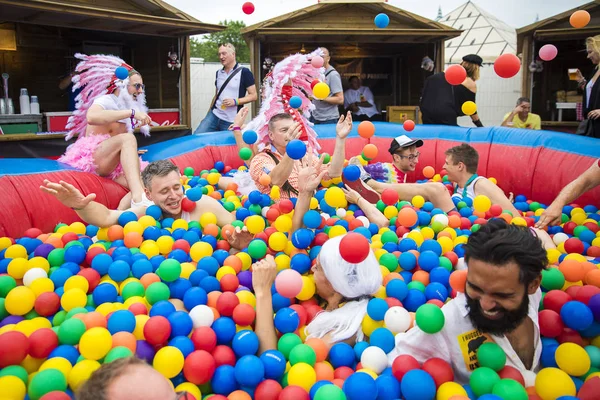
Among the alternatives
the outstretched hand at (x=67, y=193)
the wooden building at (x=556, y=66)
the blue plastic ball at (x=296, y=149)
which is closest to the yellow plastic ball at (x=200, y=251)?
the outstretched hand at (x=67, y=193)

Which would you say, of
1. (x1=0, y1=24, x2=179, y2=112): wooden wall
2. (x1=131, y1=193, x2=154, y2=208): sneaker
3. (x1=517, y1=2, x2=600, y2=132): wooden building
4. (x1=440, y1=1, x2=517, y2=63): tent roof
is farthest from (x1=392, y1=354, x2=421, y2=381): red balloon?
(x1=440, y1=1, x2=517, y2=63): tent roof

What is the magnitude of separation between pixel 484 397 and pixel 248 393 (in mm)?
789

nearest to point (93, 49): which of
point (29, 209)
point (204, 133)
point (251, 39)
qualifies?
point (251, 39)

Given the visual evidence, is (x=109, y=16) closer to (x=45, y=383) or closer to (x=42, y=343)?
(x=42, y=343)

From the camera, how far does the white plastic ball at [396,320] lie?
2008 millimetres

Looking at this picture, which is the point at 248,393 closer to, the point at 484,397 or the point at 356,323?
the point at 356,323

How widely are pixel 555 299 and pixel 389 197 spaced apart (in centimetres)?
166

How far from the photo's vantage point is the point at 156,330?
1845 millimetres

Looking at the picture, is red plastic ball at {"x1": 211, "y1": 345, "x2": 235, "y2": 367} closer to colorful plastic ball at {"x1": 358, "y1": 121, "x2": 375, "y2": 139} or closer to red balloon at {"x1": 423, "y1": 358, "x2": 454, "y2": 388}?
red balloon at {"x1": 423, "y1": 358, "x2": 454, "y2": 388}

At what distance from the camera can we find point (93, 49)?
335 inches

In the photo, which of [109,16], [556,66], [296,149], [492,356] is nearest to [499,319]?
[492,356]

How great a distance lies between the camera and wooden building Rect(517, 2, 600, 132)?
891cm

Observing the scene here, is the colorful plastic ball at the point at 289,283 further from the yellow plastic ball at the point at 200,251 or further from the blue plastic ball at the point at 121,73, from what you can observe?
the blue plastic ball at the point at 121,73

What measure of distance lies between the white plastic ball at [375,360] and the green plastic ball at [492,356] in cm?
35
